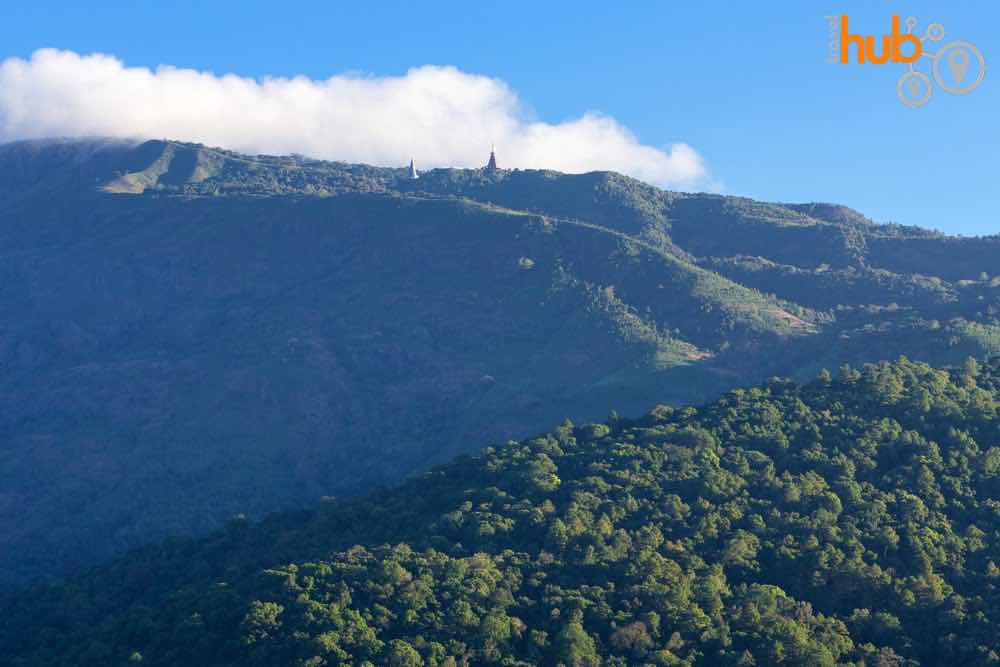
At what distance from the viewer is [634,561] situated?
62.9m

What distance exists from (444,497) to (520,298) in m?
68.7

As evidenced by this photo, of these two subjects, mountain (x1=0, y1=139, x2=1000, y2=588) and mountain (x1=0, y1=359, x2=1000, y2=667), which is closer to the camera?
mountain (x1=0, y1=359, x2=1000, y2=667)

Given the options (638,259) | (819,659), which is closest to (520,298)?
(638,259)

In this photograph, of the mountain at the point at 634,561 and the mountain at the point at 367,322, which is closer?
the mountain at the point at 634,561

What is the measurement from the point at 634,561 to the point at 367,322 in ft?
267

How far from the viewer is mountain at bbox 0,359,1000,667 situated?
2243 inches

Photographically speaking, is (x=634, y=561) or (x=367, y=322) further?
(x=367, y=322)

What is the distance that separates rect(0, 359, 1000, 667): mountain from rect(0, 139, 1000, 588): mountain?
25428 mm

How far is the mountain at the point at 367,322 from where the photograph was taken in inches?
4350

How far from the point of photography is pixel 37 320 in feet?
497

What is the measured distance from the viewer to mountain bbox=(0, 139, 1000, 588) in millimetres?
110500

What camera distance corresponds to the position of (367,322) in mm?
141125

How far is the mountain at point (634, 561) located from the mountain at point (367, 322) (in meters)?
25.4

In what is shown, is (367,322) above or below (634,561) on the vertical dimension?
below
